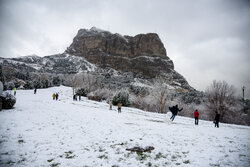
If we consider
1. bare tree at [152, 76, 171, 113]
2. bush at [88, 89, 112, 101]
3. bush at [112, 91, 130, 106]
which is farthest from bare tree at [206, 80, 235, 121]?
bush at [88, 89, 112, 101]

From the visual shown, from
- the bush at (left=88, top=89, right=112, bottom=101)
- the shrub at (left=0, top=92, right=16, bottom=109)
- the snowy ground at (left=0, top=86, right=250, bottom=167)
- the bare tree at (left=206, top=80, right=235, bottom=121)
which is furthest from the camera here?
the bush at (left=88, top=89, right=112, bottom=101)

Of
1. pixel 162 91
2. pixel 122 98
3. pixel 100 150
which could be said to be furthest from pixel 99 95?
pixel 100 150

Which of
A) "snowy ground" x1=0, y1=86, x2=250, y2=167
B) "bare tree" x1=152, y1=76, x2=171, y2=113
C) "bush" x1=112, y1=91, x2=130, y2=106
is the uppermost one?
"bare tree" x1=152, y1=76, x2=171, y2=113

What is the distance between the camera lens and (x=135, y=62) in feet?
642

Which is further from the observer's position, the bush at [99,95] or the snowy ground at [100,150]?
the bush at [99,95]

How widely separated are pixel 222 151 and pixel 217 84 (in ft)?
78.2

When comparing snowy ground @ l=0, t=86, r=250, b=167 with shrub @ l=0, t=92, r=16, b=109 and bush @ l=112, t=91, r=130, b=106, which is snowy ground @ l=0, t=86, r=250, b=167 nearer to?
shrub @ l=0, t=92, r=16, b=109

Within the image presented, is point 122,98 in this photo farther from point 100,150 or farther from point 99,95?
point 100,150

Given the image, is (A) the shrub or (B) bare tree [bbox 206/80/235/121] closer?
(A) the shrub

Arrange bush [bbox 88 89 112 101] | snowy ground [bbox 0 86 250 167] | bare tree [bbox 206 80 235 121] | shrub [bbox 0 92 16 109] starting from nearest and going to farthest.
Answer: snowy ground [bbox 0 86 250 167] < shrub [bbox 0 92 16 109] < bare tree [bbox 206 80 235 121] < bush [bbox 88 89 112 101]

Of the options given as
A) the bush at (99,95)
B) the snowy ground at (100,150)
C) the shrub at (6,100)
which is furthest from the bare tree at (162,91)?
the shrub at (6,100)

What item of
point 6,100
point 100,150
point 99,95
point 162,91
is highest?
point 162,91

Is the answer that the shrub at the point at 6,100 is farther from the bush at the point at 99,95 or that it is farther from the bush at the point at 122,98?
the bush at the point at 99,95

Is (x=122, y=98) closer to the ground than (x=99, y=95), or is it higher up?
higher up
